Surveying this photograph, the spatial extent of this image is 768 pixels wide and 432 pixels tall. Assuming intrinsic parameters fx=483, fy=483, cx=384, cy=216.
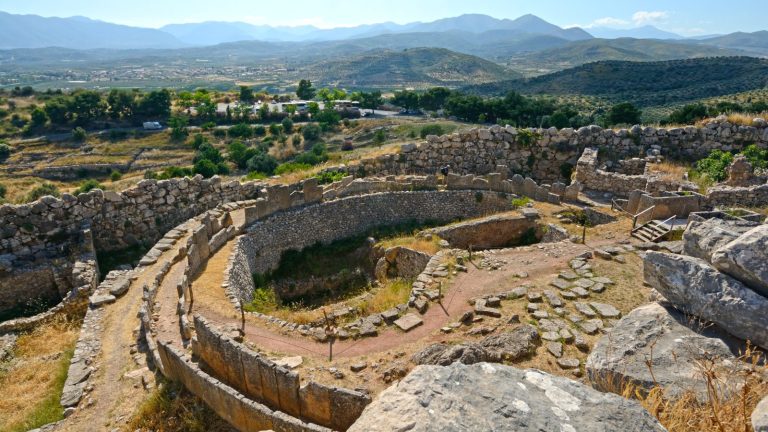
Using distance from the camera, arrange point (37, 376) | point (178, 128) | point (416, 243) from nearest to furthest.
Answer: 1. point (37, 376)
2. point (416, 243)
3. point (178, 128)

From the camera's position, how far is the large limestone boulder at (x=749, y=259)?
603cm

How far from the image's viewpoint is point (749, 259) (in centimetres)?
615

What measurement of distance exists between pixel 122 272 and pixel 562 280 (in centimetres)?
1411

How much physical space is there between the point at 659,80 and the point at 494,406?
94332mm

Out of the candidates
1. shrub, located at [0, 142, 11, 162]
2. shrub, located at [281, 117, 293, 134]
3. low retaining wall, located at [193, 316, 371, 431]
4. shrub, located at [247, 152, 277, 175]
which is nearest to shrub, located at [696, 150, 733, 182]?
low retaining wall, located at [193, 316, 371, 431]

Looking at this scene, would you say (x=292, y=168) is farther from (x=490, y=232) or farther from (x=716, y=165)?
(x=716, y=165)

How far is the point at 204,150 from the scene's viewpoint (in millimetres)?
62000

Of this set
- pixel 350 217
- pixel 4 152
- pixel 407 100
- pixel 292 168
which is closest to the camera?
pixel 350 217

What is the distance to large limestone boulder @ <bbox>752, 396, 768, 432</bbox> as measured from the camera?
150 inches

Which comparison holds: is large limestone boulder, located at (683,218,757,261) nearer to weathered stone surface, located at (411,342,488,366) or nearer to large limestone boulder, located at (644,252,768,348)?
large limestone boulder, located at (644,252,768,348)

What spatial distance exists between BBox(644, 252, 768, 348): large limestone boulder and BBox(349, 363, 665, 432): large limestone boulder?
10.7 ft

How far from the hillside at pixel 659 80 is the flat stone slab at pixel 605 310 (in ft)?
216

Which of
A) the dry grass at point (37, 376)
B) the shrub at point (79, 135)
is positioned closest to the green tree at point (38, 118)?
the shrub at point (79, 135)

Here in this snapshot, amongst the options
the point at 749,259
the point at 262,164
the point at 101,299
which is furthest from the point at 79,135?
the point at 749,259
